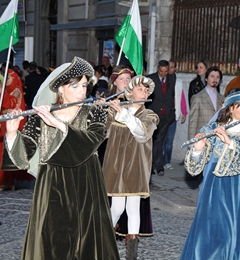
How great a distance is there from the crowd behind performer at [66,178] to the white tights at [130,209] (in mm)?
1383

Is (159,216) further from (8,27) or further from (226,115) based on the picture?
(8,27)

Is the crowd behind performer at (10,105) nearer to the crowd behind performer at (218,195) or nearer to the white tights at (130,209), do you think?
the white tights at (130,209)

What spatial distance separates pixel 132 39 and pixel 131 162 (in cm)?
312

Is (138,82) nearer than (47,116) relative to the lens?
No

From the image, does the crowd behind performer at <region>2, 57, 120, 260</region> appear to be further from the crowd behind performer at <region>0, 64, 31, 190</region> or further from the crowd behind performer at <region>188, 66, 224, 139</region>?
the crowd behind performer at <region>0, 64, 31, 190</region>

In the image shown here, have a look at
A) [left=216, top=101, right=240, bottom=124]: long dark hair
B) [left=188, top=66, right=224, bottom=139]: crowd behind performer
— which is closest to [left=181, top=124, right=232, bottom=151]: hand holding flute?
[left=216, top=101, right=240, bottom=124]: long dark hair

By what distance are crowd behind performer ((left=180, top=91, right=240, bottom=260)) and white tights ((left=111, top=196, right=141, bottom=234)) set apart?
89 cm

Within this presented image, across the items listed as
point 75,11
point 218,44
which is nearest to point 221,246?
point 218,44

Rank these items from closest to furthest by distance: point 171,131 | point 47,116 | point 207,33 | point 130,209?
point 47,116 → point 130,209 → point 171,131 → point 207,33

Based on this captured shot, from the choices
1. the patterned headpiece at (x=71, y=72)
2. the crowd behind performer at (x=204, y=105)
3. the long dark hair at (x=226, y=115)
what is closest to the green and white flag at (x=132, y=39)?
the crowd behind performer at (x=204, y=105)

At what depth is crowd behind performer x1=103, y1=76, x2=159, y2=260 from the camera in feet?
18.9

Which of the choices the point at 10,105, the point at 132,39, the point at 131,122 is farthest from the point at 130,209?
the point at 10,105

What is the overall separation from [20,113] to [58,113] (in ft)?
1.16

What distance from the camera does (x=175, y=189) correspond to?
30.4ft
